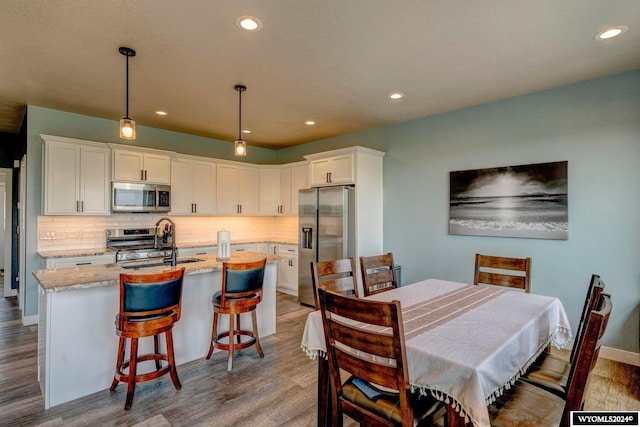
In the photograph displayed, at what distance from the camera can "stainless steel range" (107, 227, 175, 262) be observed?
4578mm

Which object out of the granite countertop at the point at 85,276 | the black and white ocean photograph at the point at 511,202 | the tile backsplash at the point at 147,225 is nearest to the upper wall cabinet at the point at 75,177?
the tile backsplash at the point at 147,225

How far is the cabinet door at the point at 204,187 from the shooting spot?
549 cm

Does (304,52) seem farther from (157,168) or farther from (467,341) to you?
(157,168)

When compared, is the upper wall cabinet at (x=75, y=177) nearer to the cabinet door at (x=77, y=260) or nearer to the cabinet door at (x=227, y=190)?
the cabinet door at (x=77, y=260)

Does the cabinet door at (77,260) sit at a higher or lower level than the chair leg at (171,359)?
higher

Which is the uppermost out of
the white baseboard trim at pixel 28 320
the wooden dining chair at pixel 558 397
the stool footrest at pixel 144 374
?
the wooden dining chair at pixel 558 397

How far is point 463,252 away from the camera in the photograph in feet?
13.8

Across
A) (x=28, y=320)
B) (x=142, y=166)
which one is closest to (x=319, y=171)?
(x=142, y=166)

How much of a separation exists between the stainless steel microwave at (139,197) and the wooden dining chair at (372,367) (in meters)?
4.18

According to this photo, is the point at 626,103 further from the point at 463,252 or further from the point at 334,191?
the point at 334,191

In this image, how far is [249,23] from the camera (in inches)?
93.1

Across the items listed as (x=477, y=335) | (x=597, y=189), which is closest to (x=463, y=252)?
(x=597, y=189)

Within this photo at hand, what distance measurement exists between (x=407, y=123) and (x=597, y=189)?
2.36 meters

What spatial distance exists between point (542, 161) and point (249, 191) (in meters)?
4.56
